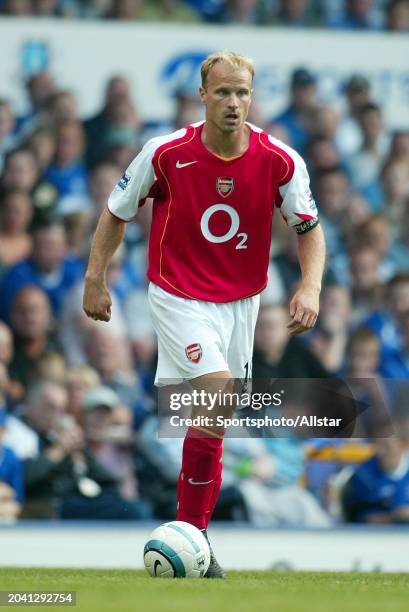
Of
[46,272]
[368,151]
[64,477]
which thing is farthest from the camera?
[368,151]

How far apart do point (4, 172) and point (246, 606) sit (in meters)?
6.94

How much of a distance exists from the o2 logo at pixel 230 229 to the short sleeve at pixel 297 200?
0.24 meters

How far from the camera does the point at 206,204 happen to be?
621 cm

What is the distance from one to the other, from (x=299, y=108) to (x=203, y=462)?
20.3 feet

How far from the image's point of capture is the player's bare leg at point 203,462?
6062mm

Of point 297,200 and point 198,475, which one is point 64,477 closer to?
point 198,475

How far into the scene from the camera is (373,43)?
39.4 feet

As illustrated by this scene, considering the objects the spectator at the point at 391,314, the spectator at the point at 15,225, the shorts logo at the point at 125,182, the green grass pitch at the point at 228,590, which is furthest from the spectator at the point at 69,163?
the shorts logo at the point at 125,182

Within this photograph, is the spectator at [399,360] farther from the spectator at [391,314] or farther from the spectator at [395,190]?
the spectator at [395,190]

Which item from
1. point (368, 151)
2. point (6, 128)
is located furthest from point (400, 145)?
point (6, 128)

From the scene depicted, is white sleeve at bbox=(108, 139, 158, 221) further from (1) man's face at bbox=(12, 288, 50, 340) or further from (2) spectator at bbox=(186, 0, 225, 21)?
(2) spectator at bbox=(186, 0, 225, 21)

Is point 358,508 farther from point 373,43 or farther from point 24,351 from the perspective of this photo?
point 373,43

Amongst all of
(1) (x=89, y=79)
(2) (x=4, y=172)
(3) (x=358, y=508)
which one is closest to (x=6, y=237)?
(2) (x=4, y=172)

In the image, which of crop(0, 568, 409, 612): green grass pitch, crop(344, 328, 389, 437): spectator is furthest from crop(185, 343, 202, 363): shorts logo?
crop(344, 328, 389, 437): spectator
